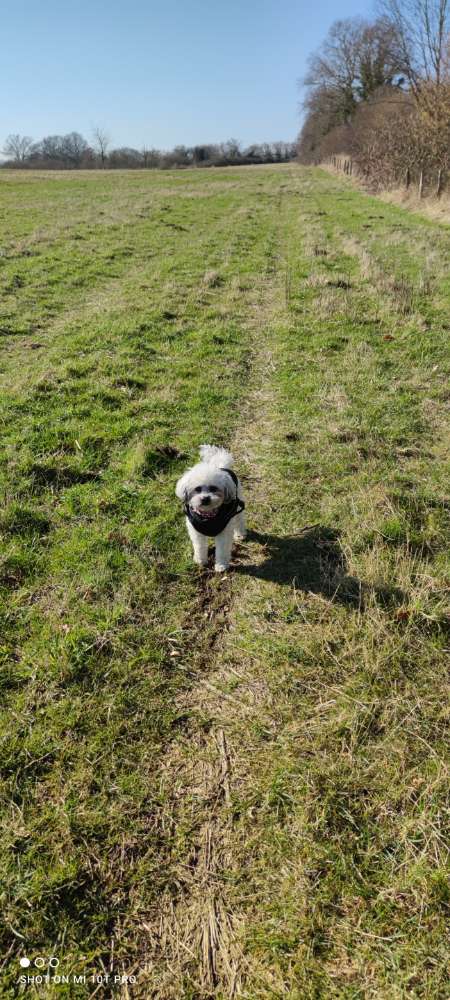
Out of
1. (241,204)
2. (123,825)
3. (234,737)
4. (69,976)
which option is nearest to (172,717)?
(234,737)

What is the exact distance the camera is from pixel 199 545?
16.2 ft

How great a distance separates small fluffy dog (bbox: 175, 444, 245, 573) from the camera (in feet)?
14.9

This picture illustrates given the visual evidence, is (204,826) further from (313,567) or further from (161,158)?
(161,158)

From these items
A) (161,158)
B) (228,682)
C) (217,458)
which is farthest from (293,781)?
(161,158)

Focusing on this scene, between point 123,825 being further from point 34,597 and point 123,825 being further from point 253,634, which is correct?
point 34,597

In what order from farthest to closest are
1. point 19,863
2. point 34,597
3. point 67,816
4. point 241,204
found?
point 241,204 < point 34,597 < point 67,816 < point 19,863

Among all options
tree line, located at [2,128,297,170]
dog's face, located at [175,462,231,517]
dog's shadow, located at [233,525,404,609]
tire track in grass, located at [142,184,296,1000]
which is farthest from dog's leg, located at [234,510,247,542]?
tree line, located at [2,128,297,170]

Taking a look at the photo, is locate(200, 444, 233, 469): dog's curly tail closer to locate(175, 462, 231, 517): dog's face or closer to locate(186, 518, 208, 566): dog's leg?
locate(175, 462, 231, 517): dog's face

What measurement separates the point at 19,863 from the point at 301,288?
13970mm

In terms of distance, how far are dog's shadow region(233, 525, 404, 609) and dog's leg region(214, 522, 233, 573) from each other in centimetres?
19

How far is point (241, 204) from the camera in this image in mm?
33500

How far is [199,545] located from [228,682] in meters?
1.40

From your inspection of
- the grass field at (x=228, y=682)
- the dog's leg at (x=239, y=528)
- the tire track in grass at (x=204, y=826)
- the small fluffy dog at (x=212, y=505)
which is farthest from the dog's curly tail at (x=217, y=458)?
the tire track in grass at (x=204, y=826)

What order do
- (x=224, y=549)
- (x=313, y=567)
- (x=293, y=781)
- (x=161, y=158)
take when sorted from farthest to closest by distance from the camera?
(x=161, y=158), (x=313, y=567), (x=224, y=549), (x=293, y=781)
